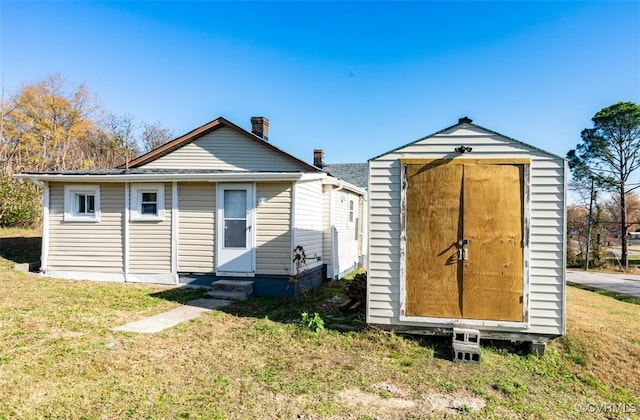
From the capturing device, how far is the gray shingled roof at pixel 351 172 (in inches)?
672

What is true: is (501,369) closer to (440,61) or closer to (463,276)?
(463,276)

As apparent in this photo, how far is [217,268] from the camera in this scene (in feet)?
29.1

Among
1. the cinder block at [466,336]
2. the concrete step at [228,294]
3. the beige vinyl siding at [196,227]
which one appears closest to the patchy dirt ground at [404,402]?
the cinder block at [466,336]

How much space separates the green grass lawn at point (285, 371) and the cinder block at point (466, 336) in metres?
0.22

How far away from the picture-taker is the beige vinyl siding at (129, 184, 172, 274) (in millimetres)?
9109

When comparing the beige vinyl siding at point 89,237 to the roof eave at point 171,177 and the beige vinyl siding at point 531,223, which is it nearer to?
the roof eave at point 171,177

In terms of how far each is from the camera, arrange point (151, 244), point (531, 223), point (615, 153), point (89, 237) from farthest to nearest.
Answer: point (615, 153) → point (89, 237) → point (151, 244) → point (531, 223)

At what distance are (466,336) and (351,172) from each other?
1433 cm

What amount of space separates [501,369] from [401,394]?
1568mm

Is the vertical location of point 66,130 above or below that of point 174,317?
above

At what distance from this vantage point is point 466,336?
482cm

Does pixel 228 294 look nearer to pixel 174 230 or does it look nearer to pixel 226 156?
pixel 174 230

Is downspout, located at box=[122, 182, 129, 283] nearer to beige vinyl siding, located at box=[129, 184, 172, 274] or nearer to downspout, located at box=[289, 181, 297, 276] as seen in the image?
beige vinyl siding, located at box=[129, 184, 172, 274]

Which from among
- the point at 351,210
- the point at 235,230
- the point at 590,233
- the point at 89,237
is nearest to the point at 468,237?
the point at 235,230
